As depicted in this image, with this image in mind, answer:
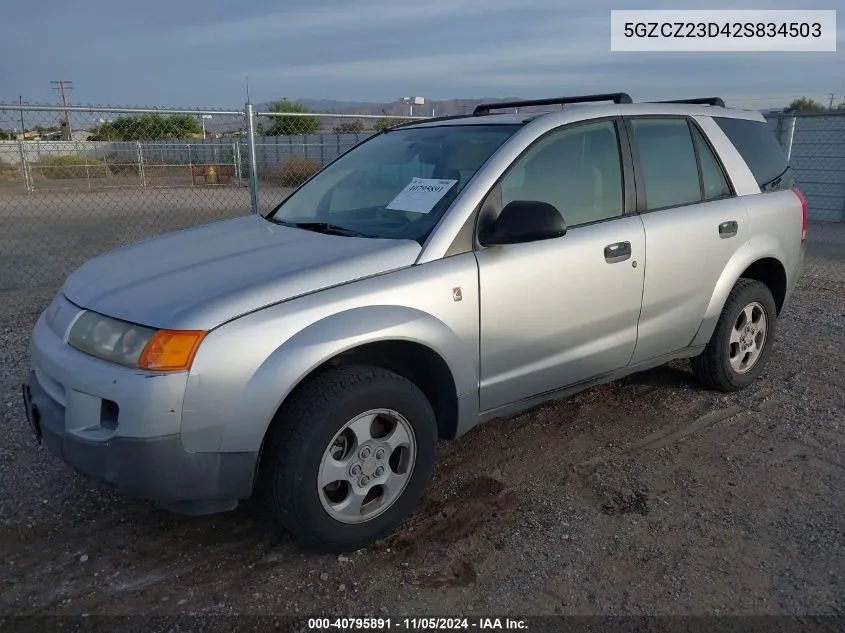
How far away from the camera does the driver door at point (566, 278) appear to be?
322 centimetres

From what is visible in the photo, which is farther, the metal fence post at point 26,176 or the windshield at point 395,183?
→ the metal fence post at point 26,176

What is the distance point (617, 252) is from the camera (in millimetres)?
3600

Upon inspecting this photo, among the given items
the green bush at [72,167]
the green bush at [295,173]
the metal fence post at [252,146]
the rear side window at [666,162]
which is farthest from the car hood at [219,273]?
the green bush at [72,167]

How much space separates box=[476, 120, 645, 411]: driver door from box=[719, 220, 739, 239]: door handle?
0.71m

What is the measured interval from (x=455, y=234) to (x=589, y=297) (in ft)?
2.83

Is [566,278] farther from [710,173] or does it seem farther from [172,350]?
[172,350]

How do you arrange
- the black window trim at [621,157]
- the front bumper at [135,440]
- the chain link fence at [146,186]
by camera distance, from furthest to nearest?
1. the chain link fence at [146,186]
2. the black window trim at [621,157]
3. the front bumper at [135,440]

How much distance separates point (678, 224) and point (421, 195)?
1.53 metres

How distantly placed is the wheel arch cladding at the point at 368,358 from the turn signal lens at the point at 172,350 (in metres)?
0.24

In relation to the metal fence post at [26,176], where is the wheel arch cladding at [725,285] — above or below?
below

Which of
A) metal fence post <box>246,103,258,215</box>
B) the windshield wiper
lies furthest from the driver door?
metal fence post <box>246,103,258,215</box>

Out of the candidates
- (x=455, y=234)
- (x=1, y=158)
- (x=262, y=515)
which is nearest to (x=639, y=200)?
(x=455, y=234)

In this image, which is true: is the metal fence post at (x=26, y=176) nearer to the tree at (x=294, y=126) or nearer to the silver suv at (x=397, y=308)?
the tree at (x=294, y=126)

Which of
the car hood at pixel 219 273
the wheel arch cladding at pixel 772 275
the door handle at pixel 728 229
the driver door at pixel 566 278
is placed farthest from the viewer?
the wheel arch cladding at pixel 772 275
